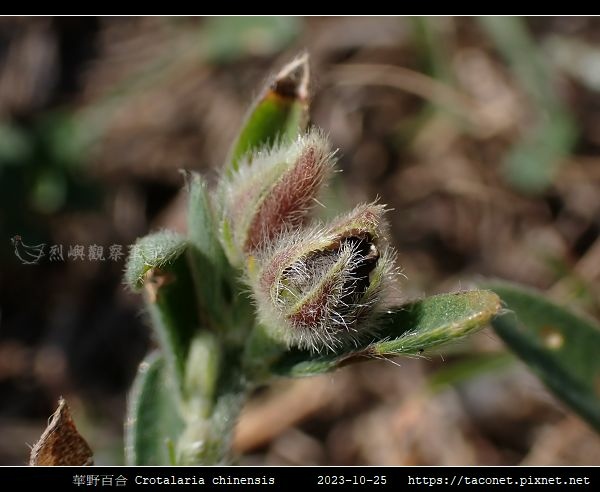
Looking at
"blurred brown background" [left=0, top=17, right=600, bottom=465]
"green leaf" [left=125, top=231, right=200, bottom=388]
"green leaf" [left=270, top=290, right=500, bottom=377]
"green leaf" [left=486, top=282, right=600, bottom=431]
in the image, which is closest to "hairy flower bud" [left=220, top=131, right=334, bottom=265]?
"green leaf" [left=125, top=231, right=200, bottom=388]

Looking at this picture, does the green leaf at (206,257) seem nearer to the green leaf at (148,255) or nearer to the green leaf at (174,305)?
the green leaf at (174,305)

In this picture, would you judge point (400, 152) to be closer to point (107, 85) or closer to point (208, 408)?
point (107, 85)

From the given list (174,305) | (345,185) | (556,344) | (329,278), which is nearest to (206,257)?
(174,305)

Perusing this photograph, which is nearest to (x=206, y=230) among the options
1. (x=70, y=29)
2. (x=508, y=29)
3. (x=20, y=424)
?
(x=20, y=424)

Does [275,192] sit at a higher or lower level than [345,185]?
lower

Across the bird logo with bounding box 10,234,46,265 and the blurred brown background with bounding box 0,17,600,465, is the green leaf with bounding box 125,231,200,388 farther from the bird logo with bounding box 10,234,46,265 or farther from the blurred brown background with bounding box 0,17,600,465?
the bird logo with bounding box 10,234,46,265

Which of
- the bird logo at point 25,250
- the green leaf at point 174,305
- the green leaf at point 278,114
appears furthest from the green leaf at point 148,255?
the bird logo at point 25,250

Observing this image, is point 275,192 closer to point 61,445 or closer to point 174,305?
point 174,305
